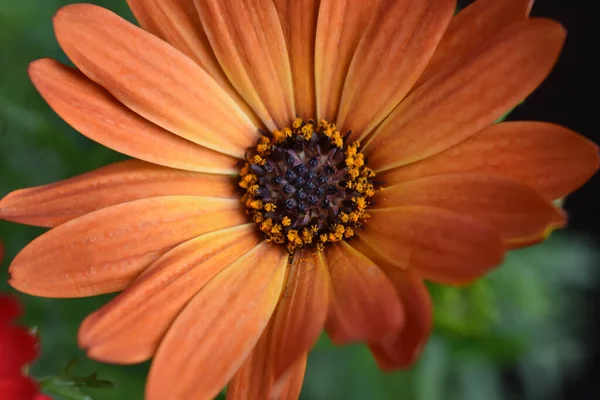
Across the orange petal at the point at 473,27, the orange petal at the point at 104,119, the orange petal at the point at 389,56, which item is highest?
the orange petal at the point at 104,119

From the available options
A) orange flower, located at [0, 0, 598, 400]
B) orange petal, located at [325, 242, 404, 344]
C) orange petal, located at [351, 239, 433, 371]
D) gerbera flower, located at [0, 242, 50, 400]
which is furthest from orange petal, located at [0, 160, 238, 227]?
orange petal, located at [351, 239, 433, 371]

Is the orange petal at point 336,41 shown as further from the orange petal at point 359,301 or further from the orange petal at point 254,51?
the orange petal at point 359,301

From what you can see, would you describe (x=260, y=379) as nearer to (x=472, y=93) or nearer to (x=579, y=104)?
(x=472, y=93)

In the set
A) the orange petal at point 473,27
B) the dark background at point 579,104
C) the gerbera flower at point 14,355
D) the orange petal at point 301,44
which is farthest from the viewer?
the dark background at point 579,104

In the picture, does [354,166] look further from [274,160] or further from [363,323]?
[363,323]

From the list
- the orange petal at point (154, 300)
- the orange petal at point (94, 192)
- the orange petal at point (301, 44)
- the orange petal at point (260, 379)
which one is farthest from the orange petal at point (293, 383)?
the orange petal at point (301, 44)

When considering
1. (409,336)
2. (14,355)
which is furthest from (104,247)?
(409,336)

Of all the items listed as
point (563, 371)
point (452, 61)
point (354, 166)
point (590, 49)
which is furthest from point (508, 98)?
point (563, 371)
